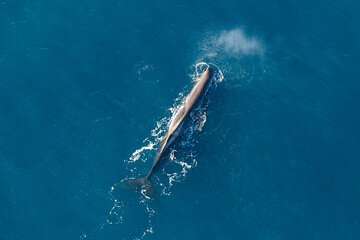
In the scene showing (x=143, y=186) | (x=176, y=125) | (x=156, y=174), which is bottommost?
(x=143, y=186)

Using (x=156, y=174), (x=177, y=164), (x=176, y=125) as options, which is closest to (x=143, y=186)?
(x=156, y=174)

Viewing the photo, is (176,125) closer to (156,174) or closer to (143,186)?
(156,174)

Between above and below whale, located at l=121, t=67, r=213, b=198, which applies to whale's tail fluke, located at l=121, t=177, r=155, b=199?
below

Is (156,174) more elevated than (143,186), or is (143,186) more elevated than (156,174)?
(156,174)

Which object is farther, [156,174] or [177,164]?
[177,164]

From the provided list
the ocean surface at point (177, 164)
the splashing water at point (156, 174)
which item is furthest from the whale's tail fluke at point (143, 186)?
the ocean surface at point (177, 164)

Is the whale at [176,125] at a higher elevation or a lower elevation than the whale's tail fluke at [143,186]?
higher

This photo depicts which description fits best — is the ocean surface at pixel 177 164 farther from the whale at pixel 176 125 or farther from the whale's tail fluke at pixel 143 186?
the whale at pixel 176 125

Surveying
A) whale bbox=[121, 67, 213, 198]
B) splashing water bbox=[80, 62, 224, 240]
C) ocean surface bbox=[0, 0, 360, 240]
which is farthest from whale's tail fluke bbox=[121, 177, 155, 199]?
ocean surface bbox=[0, 0, 360, 240]

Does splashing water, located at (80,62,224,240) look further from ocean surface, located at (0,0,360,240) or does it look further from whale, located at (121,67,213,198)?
whale, located at (121,67,213,198)
